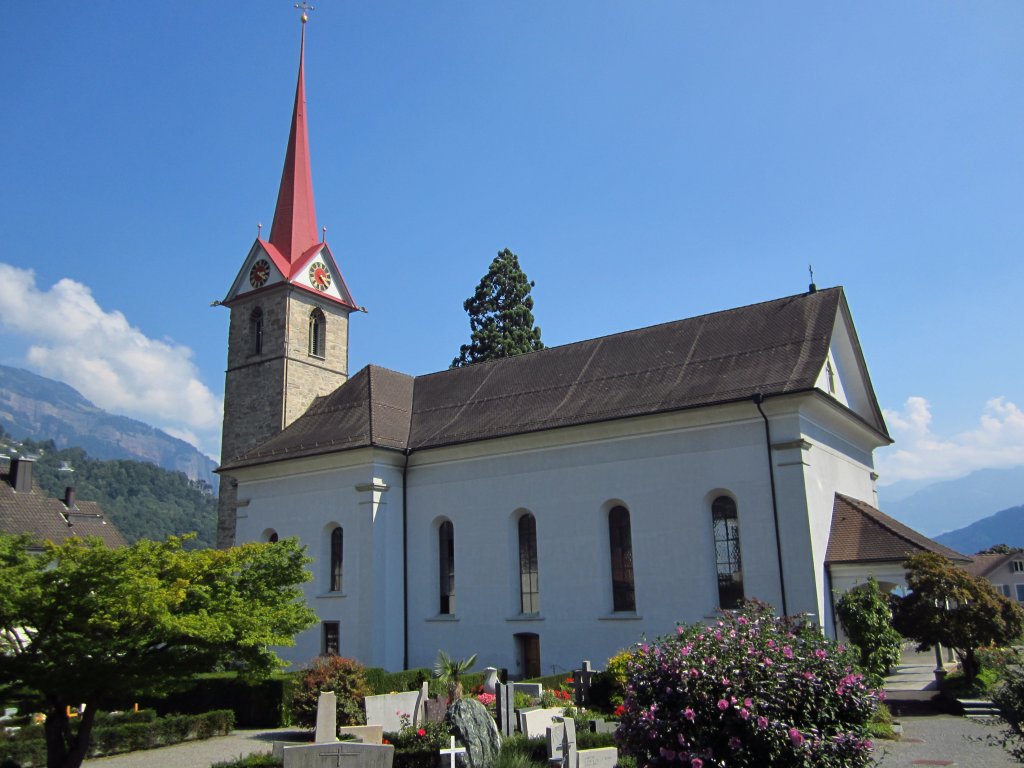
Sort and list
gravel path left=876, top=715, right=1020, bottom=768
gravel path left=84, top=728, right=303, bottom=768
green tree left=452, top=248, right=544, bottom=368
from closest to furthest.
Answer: gravel path left=876, top=715, right=1020, bottom=768, gravel path left=84, top=728, right=303, bottom=768, green tree left=452, top=248, right=544, bottom=368

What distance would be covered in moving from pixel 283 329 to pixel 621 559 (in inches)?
723

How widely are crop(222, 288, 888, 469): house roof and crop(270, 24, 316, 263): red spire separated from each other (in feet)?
26.1

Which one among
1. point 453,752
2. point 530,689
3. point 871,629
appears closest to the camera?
point 453,752

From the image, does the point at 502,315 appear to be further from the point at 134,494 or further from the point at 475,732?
the point at 134,494

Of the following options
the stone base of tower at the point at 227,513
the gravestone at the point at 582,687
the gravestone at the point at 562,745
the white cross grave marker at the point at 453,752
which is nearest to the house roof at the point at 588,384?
the stone base of tower at the point at 227,513

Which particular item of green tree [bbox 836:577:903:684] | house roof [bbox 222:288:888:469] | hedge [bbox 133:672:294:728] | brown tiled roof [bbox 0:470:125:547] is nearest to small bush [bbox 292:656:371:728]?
hedge [bbox 133:672:294:728]

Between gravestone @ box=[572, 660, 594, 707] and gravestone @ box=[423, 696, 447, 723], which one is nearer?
gravestone @ box=[423, 696, 447, 723]

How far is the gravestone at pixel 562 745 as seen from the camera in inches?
503

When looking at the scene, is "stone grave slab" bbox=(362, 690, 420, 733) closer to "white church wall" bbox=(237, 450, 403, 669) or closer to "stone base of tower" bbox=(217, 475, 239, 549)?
"white church wall" bbox=(237, 450, 403, 669)

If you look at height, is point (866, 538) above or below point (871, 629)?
above

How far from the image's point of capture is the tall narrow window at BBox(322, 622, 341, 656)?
1115 inches

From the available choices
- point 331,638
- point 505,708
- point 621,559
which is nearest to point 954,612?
point 621,559

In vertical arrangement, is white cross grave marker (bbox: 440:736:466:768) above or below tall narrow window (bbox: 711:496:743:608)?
below

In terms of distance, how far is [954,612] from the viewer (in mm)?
20391
